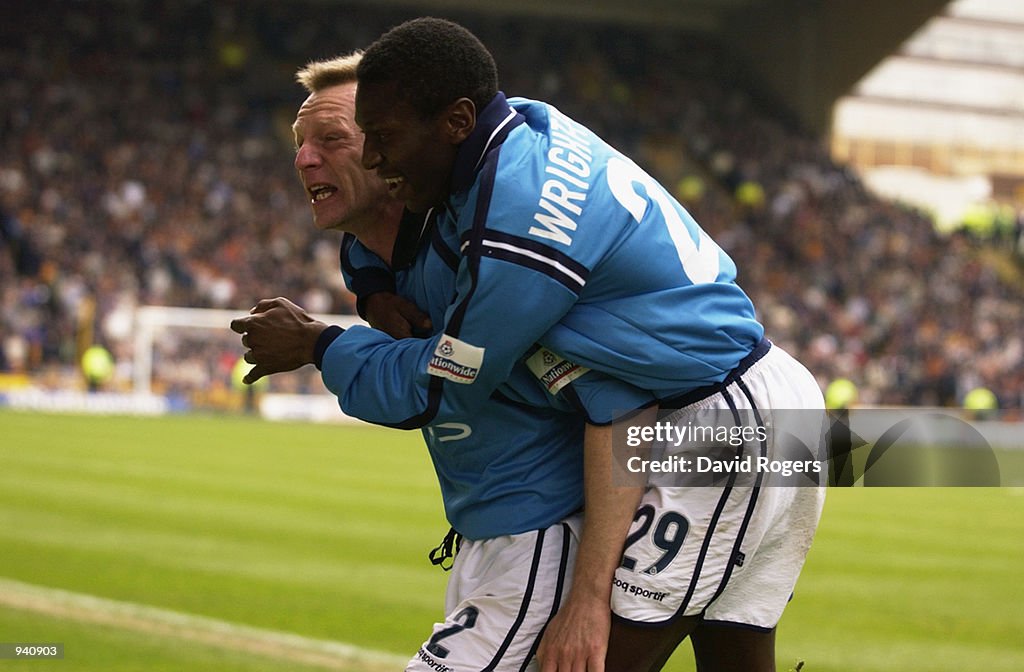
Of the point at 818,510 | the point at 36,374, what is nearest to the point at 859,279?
the point at 36,374

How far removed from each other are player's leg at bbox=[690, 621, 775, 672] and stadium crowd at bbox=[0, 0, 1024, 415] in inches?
963

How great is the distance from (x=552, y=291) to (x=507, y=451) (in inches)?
21.1

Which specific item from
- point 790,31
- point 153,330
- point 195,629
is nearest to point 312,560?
point 195,629

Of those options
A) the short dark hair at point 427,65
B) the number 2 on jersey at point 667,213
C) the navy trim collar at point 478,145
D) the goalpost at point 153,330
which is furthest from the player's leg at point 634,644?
the goalpost at point 153,330

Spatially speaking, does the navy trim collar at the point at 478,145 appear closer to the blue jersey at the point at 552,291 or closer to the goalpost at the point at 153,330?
the blue jersey at the point at 552,291

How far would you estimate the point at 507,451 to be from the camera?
10.9ft

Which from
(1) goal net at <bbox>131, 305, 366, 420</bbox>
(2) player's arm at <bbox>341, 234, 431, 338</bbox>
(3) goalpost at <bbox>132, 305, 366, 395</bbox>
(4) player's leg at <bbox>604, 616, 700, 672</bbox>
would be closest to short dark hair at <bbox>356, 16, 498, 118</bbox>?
Result: (2) player's arm at <bbox>341, 234, 431, 338</bbox>

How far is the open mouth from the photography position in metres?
3.54

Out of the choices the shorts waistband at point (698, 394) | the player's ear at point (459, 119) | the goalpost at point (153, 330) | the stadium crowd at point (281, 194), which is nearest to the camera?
the player's ear at point (459, 119)

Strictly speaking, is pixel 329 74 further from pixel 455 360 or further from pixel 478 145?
pixel 455 360

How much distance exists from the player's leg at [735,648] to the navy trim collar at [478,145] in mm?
1175

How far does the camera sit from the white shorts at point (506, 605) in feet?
10.3

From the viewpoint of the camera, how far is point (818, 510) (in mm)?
3355

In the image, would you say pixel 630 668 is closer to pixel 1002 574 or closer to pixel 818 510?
pixel 818 510
